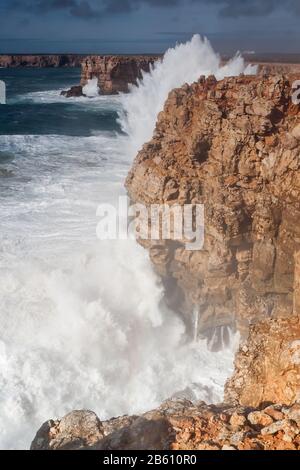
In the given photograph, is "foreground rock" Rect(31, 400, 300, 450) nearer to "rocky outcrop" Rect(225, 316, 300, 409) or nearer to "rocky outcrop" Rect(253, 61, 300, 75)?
"rocky outcrop" Rect(225, 316, 300, 409)

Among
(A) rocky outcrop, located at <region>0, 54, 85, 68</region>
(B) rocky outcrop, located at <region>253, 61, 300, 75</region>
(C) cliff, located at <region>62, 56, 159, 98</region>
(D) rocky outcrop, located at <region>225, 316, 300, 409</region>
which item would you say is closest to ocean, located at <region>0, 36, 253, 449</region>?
(D) rocky outcrop, located at <region>225, 316, 300, 409</region>

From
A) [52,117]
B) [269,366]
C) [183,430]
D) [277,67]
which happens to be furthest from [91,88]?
[183,430]

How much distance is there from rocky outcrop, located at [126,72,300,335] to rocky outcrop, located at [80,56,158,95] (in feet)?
218

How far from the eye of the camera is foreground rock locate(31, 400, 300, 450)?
16.4 feet

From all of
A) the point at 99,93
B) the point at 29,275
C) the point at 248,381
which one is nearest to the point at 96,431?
the point at 248,381

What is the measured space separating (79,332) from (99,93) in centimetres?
6683

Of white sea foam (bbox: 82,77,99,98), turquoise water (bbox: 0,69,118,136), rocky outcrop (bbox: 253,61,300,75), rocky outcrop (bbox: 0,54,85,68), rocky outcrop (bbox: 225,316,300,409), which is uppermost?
rocky outcrop (bbox: 0,54,85,68)

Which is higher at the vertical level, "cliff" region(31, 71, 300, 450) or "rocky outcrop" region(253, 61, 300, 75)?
"rocky outcrop" region(253, 61, 300, 75)

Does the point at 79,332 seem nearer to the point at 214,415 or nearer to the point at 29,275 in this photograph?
the point at 29,275

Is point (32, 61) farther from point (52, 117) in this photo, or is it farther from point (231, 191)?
point (231, 191)

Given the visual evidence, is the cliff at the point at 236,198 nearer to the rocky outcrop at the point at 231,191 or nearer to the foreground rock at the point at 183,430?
the rocky outcrop at the point at 231,191

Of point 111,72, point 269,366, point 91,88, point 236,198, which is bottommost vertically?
point 269,366

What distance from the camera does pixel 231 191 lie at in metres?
13.0

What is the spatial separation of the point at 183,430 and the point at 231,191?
8.71m
